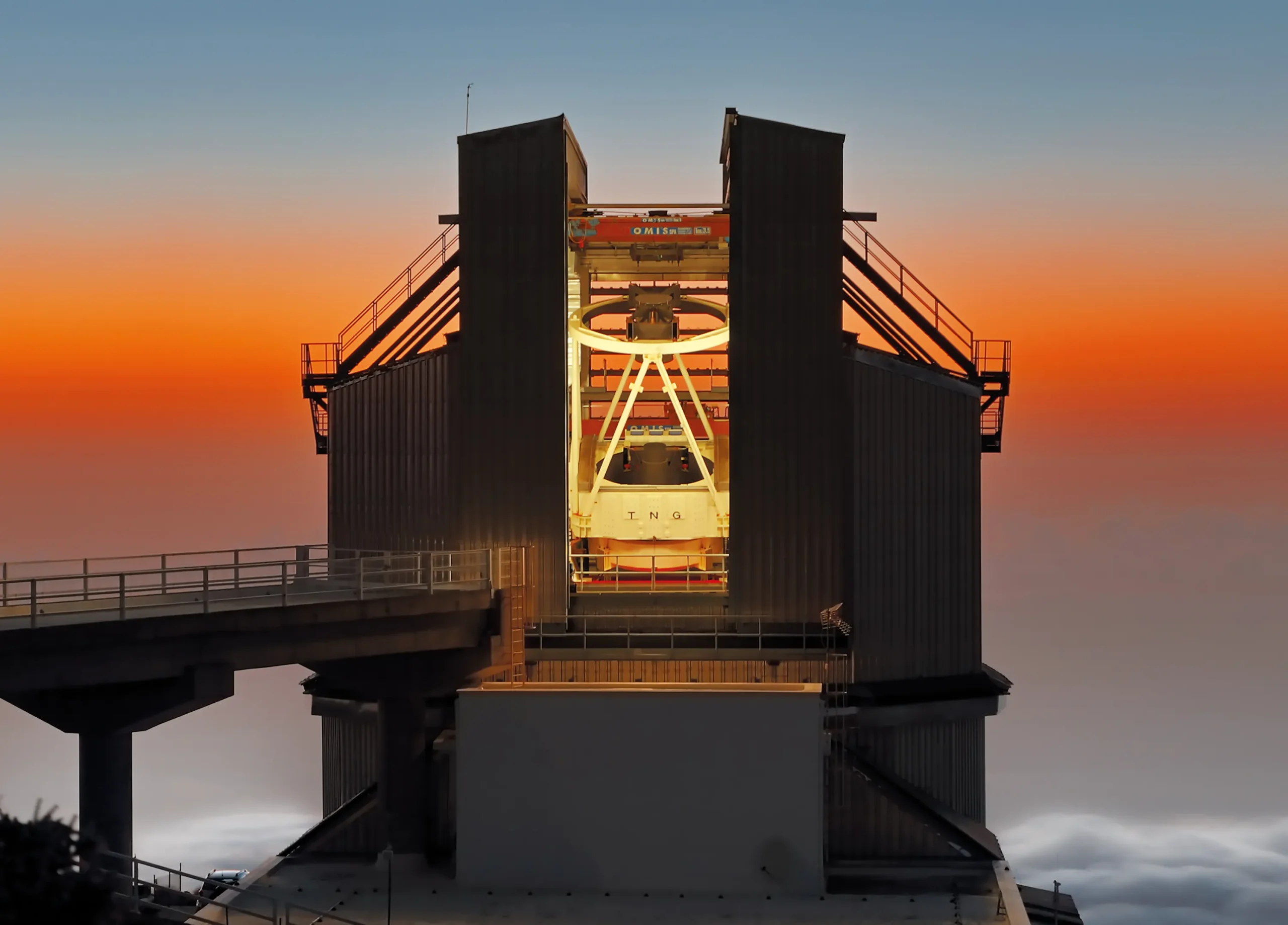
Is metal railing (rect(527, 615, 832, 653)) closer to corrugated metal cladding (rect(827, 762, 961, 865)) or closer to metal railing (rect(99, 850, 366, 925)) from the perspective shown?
corrugated metal cladding (rect(827, 762, 961, 865))

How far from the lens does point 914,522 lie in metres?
38.6

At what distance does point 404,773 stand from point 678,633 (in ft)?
22.9

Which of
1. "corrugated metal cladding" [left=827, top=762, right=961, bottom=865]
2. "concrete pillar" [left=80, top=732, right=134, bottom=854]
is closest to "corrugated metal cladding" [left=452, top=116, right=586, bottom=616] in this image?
"corrugated metal cladding" [left=827, top=762, right=961, bottom=865]

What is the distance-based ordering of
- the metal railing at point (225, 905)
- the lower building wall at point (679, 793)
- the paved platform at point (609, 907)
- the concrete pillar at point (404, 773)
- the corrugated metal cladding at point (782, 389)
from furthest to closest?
the corrugated metal cladding at point (782, 389) → the concrete pillar at point (404, 773) → the lower building wall at point (679, 793) → the paved platform at point (609, 907) → the metal railing at point (225, 905)

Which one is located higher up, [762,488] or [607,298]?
[607,298]

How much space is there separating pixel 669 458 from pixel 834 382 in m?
7.41

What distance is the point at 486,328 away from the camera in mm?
37750

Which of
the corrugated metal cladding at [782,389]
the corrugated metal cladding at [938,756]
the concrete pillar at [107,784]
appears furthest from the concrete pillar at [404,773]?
the corrugated metal cladding at [938,756]

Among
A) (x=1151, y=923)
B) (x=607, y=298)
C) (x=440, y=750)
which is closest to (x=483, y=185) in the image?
(x=607, y=298)

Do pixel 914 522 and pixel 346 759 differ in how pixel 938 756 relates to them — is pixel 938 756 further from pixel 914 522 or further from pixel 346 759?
pixel 346 759

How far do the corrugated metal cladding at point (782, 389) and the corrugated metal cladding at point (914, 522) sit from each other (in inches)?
27.2

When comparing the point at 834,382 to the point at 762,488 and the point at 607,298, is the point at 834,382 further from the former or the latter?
the point at 607,298

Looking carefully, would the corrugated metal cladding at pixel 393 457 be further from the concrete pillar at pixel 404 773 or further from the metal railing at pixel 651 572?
the concrete pillar at pixel 404 773

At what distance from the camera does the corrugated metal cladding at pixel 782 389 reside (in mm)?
37219
